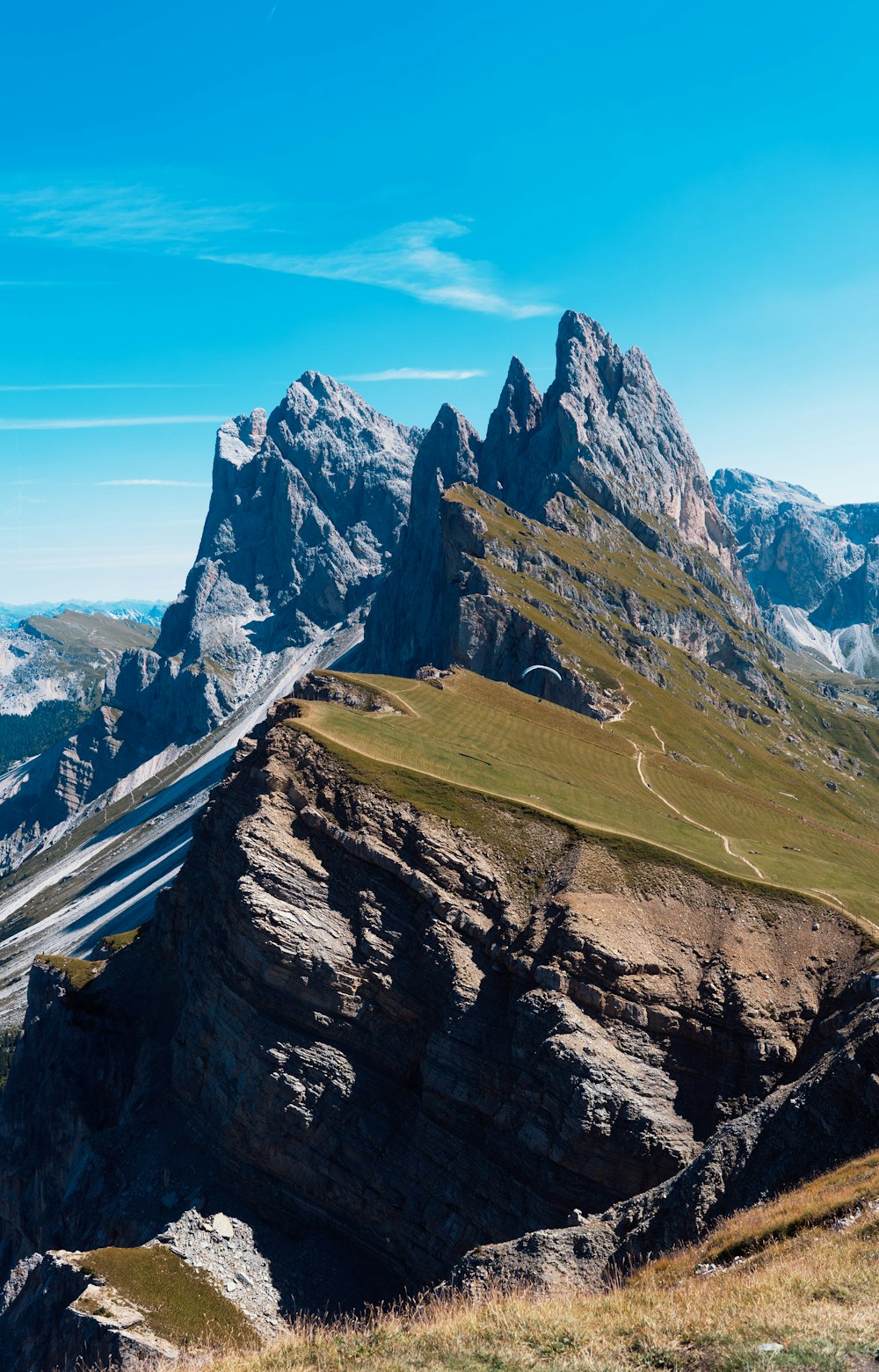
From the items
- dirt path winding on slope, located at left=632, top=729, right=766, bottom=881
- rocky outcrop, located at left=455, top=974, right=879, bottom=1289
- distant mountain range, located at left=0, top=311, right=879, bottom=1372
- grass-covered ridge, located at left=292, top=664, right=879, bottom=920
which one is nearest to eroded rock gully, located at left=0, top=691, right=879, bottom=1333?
distant mountain range, located at left=0, top=311, right=879, bottom=1372

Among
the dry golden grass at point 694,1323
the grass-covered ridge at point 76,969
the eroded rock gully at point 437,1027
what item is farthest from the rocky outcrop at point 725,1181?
the grass-covered ridge at point 76,969

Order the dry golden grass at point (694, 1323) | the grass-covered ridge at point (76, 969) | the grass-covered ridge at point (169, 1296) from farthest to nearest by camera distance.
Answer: the grass-covered ridge at point (76, 969), the grass-covered ridge at point (169, 1296), the dry golden grass at point (694, 1323)

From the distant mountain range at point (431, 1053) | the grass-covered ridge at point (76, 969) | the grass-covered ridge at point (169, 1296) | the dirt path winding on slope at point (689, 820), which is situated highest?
the dirt path winding on slope at point (689, 820)

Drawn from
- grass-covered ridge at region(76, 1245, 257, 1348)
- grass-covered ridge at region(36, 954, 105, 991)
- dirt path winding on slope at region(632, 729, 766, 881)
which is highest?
dirt path winding on slope at region(632, 729, 766, 881)

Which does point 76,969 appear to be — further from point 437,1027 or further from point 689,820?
point 689,820

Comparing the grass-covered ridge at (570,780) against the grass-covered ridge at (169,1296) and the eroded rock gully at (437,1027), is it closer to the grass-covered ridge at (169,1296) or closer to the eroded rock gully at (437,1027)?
the eroded rock gully at (437,1027)

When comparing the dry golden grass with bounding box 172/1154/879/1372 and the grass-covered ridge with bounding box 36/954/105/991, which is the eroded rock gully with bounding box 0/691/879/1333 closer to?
the dry golden grass with bounding box 172/1154/879/1372
